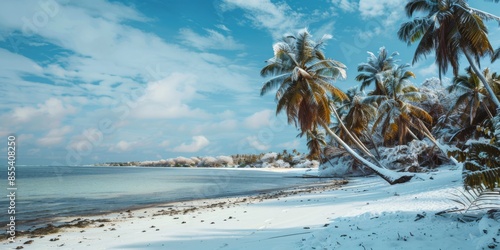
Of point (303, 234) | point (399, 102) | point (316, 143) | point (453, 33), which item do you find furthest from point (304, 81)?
point (316, 143)

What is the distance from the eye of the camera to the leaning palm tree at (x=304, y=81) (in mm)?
20562

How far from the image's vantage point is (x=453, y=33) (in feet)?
55.7

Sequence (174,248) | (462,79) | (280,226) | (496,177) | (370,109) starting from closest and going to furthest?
(496,177) → (174,248) → (280,226) → (462,79) → (370,109)

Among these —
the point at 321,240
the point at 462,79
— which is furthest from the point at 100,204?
the point at 462,79

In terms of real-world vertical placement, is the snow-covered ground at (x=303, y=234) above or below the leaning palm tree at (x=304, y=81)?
below

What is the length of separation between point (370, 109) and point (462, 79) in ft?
31.3

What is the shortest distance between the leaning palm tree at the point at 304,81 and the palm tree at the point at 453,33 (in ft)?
17.9

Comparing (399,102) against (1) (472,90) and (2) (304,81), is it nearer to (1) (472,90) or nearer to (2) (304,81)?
(1) (472,90)

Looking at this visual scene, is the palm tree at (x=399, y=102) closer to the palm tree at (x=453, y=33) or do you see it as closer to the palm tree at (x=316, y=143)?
the palm tree at (x=453, y=33)

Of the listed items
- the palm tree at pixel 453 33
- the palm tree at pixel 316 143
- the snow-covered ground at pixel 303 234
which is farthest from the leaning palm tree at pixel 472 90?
the palm tree at pixel 316 143

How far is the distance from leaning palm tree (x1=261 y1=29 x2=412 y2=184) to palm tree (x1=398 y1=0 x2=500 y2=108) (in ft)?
17.9

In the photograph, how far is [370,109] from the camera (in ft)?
112

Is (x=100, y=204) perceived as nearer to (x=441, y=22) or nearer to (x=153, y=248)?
(x=153, y=248)

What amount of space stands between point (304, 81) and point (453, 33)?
29.2 feet
